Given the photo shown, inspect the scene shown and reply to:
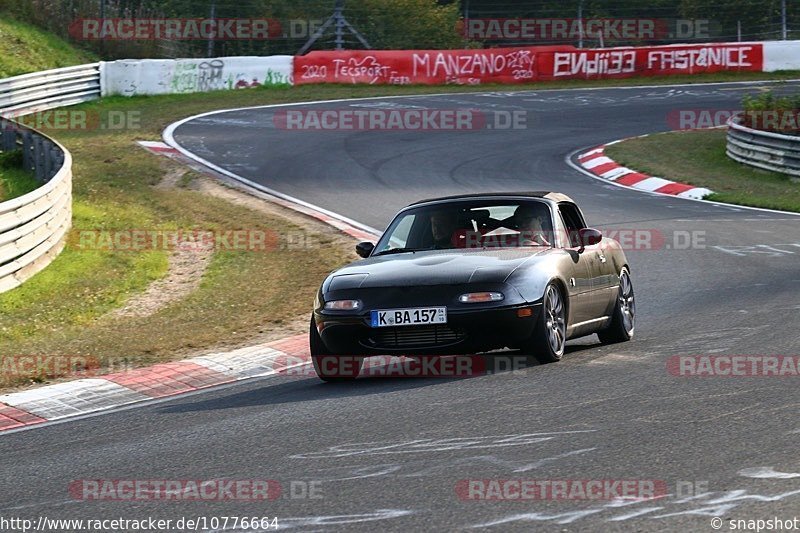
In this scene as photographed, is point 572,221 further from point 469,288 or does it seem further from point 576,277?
point 469,288

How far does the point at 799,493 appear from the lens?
5.53 metres

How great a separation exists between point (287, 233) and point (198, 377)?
28.4 feet

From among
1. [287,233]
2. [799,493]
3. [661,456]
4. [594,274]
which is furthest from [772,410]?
[287,233]

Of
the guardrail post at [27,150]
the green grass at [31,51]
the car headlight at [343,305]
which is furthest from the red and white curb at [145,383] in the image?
the green grass at [31,51]

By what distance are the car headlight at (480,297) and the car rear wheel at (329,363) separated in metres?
1.01

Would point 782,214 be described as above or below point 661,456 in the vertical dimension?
below

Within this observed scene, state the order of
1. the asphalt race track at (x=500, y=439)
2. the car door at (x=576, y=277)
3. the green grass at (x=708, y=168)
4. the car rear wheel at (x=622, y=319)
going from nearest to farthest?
1. the asphalt race track at (x=500, y=439)
2. the car door at (x=576, y=277)
3. the car rear wheel at (x=622, y=319)
4. the green grass at (x=708, y=168)

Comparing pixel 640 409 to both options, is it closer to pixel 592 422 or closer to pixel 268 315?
pixel 592 422

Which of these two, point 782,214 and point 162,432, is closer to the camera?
point 162,432

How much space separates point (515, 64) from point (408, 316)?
103 ft

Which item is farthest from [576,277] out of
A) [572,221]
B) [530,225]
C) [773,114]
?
[773,114]

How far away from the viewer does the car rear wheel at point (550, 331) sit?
912 cm

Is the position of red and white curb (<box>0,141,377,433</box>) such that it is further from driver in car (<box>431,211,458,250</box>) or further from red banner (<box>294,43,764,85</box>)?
red banner (<box>294,43,764,85</box>)

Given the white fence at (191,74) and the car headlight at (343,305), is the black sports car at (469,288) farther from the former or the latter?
the white fence at (191,74)
